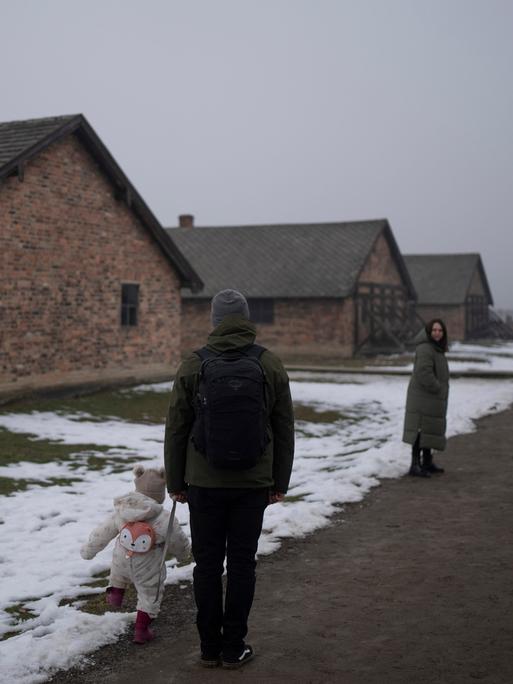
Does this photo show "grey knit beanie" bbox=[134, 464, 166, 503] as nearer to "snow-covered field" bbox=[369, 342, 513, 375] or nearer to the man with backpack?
the man with backpack

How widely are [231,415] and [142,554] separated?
127 centimetres

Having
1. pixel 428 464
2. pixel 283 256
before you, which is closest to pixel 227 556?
pixel 428 464

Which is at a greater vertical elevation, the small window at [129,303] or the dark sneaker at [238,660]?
the small window at [129,303]

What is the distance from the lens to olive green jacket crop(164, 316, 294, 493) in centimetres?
420

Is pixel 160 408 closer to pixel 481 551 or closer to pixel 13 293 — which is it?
pixel 13 293

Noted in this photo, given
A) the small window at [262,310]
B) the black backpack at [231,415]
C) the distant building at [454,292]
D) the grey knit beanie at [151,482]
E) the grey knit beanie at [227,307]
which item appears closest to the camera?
the black backpack at [231,415]

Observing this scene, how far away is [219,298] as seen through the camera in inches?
175

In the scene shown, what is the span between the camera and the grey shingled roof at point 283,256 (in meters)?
33.7

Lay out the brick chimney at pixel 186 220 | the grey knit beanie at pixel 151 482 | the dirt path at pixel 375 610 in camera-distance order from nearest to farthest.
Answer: the dirt path at pixel 375 610
the grey knit beanie at pixel 151 482
the brick chimney at pixel 186 220

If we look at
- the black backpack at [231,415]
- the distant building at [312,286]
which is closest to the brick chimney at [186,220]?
the distant building at [312,286]

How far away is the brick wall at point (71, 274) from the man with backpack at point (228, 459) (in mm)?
11359

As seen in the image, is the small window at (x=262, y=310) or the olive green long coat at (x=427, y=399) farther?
the small window at (x=262, y=310)

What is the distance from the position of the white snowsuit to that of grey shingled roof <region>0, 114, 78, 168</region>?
36.4 feet

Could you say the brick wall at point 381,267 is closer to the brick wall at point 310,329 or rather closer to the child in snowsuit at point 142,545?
the brick wall at point 310,329
